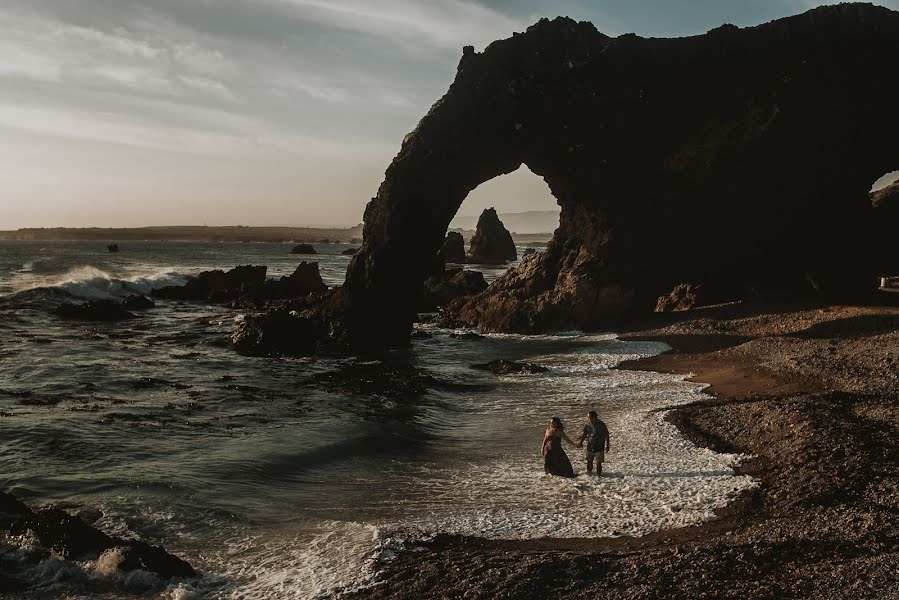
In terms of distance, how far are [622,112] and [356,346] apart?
59.8 ft

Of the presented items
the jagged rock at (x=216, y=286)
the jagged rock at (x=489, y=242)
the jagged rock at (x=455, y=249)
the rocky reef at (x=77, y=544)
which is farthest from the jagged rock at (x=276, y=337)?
the jagged rock at (x=489, y=242)

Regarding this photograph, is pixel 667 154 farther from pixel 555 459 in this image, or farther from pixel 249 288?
pixel 249 288

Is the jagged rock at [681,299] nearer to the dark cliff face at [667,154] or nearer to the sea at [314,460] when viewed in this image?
the dark cliff face at [667,154]

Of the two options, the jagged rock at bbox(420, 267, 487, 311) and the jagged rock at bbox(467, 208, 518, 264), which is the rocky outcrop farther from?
the jagged rock at bbox(467, 208, 518, 264)

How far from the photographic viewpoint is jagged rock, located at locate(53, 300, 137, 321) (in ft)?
143

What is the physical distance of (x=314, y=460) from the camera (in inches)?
690

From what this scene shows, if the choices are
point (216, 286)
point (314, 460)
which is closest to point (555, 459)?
point (314, 460)

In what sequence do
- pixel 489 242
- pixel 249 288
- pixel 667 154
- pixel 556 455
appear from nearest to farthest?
pixel 556 455 < pixel 667 154 < pixel 249 288 < pixel 489 242

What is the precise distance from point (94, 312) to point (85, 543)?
36.6 m

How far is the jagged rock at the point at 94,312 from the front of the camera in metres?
43.7

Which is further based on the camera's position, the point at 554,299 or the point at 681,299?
the point at 681,299

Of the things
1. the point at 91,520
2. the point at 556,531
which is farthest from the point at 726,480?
the point at 91,520

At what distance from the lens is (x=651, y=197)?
124 ft

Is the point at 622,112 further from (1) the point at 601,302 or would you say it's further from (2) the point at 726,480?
(2) the point at 726,480
